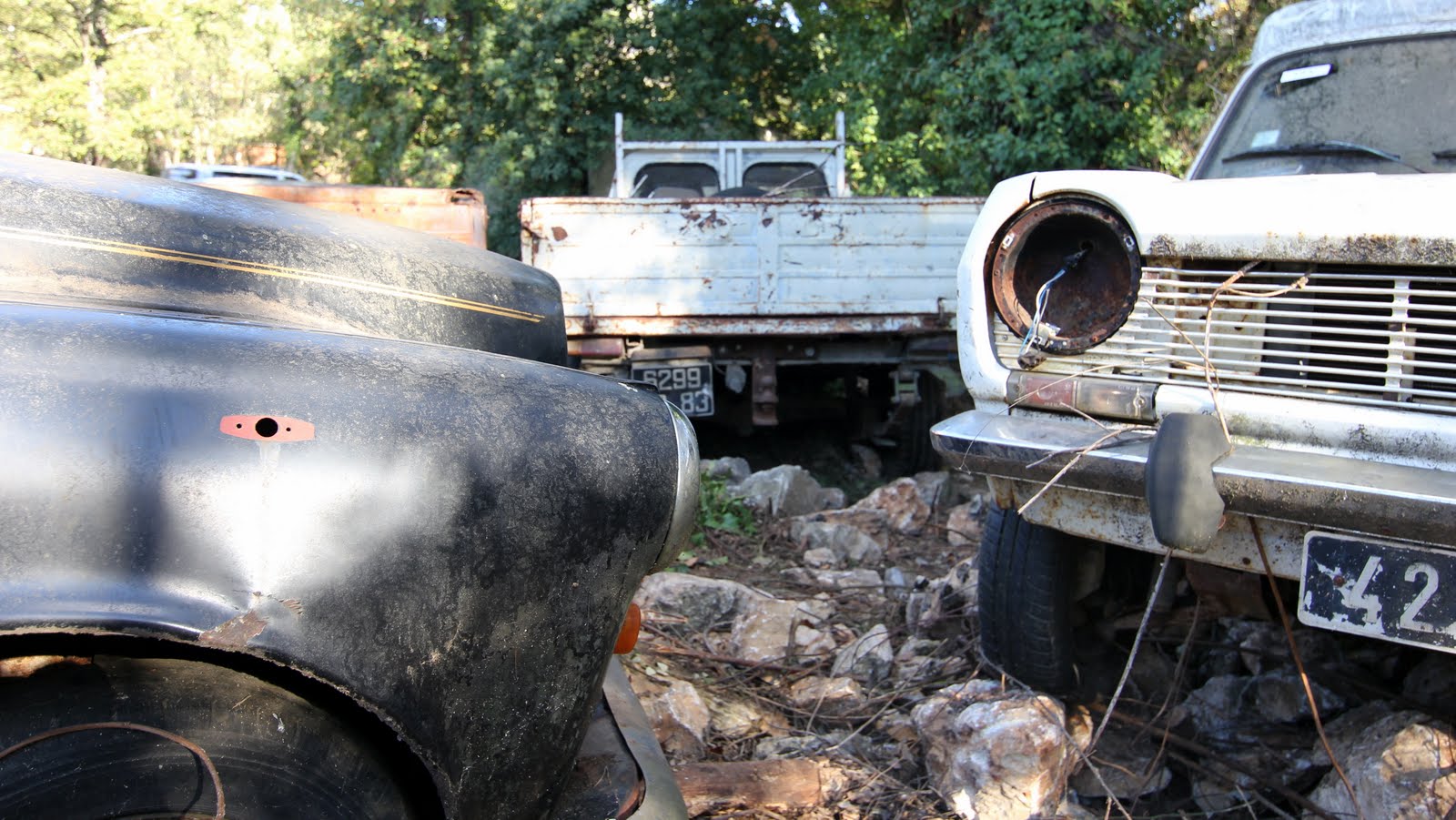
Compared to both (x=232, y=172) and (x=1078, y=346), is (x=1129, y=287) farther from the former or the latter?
(x=232, y=172)

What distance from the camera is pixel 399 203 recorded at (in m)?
4.55

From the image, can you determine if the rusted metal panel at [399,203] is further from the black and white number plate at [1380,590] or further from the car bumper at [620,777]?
the black and white number plate at [1380,590]

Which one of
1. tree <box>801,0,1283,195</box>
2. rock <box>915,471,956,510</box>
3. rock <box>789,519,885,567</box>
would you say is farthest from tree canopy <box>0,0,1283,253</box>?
rock <box>789,519,885,567</box>

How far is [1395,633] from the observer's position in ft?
6.26

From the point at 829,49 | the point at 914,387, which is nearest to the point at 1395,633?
the point at 914,387

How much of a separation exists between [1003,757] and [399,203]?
3258 millimetres

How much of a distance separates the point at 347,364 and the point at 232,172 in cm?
1277

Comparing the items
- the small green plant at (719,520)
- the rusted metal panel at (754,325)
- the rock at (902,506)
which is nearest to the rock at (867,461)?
the rusted metal panel at (754,325)

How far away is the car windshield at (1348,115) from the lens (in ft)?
9.49

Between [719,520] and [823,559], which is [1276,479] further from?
[719,520]

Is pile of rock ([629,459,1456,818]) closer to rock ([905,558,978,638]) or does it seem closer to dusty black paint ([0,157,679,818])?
rock ([905,558,978,638])

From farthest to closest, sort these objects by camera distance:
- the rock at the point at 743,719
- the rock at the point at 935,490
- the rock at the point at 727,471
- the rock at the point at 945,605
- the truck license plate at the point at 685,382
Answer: the truck license plate at the point at 685,382 → the rock at the point at 727,471 → the rock at the point at 935,490 → the rock at the point at 945,605 → the rock at the point at 743,719

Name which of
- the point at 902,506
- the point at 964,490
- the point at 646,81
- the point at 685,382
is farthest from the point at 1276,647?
the point at 646,81

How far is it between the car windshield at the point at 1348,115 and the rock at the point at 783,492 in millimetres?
2790
